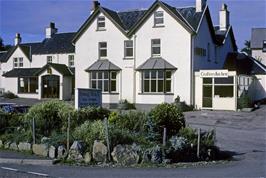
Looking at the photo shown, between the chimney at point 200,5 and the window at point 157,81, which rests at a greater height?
the chimney at point 200,5

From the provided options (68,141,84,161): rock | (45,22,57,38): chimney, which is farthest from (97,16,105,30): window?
(68,141,84,161): rock

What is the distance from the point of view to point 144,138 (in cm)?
1405

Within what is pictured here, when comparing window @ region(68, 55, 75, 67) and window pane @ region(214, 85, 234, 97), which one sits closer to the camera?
window pane @ region(214, 85, 234, 97)

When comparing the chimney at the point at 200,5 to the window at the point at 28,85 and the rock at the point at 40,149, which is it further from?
the rock at the point at 40,149

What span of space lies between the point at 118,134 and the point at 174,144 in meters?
1.69

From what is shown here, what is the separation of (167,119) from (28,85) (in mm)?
39945

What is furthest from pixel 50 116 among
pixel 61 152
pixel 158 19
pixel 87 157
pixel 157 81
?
pixel 158 19

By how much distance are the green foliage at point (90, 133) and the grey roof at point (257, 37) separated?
49.9 m

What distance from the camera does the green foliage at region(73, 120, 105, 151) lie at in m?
13.6

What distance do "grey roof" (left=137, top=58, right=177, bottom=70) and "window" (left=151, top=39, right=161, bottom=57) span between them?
578 mm

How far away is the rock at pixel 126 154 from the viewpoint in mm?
12719

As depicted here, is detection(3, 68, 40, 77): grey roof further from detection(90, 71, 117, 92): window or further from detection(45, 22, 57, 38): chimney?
detection(90, 71, 117, 92): window

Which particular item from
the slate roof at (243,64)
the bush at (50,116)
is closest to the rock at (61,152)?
the bush at (50,116)

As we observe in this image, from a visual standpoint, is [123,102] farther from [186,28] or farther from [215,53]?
[215,53]
